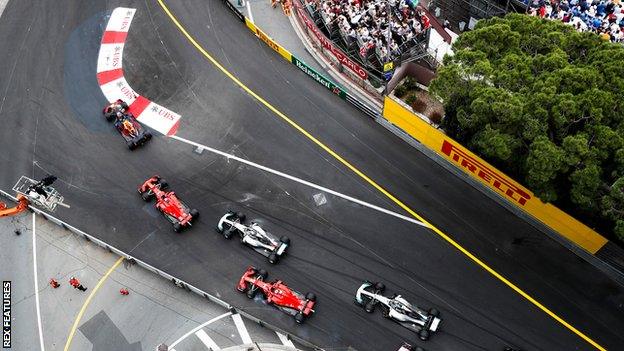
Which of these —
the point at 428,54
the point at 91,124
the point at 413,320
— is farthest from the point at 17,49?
the point at 413,320

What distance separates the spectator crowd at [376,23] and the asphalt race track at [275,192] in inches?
163

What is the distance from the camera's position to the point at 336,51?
38.2 meters

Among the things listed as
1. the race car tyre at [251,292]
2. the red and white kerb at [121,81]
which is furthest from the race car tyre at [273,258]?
the red and white kerb at [121,81]

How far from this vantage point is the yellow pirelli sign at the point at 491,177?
30422 mm

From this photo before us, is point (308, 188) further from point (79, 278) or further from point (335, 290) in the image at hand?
point (79, 278)

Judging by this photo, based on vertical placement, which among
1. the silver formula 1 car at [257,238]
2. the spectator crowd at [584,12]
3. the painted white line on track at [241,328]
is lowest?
the painted white line on track at [241,328]

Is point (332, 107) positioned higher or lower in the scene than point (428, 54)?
lower

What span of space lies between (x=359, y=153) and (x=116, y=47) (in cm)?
1956

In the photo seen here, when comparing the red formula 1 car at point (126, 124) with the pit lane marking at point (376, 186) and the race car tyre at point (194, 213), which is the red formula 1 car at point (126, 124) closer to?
the race car tyre at point (194, 213)

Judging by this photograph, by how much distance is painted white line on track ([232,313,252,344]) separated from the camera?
2920cm

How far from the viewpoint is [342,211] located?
33219 mm

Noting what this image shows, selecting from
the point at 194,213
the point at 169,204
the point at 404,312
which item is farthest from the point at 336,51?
the point at 404,312

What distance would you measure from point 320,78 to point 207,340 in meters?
18.5

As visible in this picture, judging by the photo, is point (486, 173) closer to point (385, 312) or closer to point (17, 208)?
point (385, 312)
